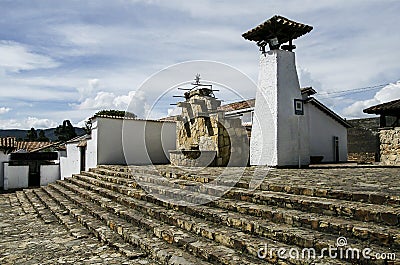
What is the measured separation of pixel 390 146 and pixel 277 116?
21.9 feet

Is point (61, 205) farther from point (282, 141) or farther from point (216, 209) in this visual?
point (282, 141)

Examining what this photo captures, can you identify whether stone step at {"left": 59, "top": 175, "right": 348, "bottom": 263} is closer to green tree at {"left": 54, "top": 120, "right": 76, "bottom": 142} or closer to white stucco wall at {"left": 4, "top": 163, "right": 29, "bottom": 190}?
white stucco wall at {"left": 4, "top": 163, "right": 29, "bottom": 190}

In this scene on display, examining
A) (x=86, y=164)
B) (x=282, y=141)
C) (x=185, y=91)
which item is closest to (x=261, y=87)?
(x=282, y=141)

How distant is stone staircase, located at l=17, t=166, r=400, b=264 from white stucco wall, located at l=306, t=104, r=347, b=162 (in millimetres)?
8445

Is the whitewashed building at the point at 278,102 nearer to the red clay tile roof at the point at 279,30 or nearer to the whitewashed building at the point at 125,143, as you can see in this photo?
the red clay tile roof at the point at 279,30

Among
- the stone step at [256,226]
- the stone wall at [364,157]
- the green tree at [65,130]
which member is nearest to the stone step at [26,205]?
the stone step at [256,226]

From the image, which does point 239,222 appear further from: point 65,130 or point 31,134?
point 31,134

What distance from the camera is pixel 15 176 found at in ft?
52.4

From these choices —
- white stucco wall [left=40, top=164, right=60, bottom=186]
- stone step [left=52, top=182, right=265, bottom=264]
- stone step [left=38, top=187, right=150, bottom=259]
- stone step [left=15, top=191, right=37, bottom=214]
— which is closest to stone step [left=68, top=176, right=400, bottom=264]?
stone step [left=52, top=182, right=265, bottom=264]

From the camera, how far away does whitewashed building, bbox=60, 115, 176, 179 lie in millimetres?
12633

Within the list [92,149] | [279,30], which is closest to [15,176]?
[92,149]

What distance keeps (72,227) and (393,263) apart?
4947mm

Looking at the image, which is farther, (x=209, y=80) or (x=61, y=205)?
(x=209, y=80)

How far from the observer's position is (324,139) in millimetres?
14062
